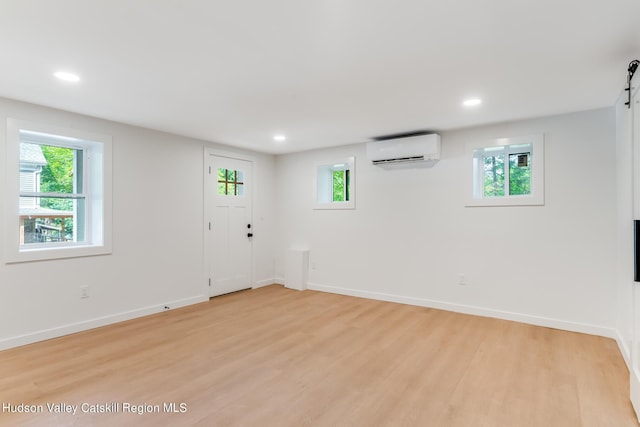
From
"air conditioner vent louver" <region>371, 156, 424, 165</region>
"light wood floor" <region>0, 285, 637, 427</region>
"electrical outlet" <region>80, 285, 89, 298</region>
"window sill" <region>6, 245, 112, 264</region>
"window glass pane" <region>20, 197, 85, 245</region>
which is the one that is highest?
"air conditioner vent louver" <region>371, 156, 424, 165</region>

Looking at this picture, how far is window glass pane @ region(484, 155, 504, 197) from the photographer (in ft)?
13.8

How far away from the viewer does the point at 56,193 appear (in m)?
3.69

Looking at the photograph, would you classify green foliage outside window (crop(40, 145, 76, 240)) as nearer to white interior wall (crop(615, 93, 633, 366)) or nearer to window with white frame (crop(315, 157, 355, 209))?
window with white frame (crop(315, 157, 355, 209))

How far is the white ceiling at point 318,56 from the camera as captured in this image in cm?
183

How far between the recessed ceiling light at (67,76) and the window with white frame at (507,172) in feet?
13.5

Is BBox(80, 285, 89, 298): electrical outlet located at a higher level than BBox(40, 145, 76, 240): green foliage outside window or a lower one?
lower

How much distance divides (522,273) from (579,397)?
5.78ft

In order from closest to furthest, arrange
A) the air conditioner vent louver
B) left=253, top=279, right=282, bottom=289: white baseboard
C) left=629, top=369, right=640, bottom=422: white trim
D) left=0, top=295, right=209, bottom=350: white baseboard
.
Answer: left=629, top=369, right=640, bottom=422: white trim, left=0, top=295, right=209, bottom=350: white baseboard, the air conditioner vent louver, left=253, top=279, right=282, bottom=289: white baseboard

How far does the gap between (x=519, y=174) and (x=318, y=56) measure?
3007 millimetres

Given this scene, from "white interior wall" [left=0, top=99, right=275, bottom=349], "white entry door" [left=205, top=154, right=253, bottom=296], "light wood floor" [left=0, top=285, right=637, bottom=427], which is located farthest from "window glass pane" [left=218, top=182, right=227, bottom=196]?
"light wood floor" [left=0, top=285, right=637, bottom=427]

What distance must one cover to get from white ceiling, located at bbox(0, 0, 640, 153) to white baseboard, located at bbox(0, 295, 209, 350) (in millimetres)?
2264

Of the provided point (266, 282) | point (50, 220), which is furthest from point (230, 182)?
point (50, 220)

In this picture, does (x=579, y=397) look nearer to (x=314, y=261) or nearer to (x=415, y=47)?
(x=415, y=47)

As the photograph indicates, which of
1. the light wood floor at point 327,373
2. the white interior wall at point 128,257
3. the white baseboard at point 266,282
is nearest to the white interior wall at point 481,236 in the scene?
the light wood floor at point 327,373
